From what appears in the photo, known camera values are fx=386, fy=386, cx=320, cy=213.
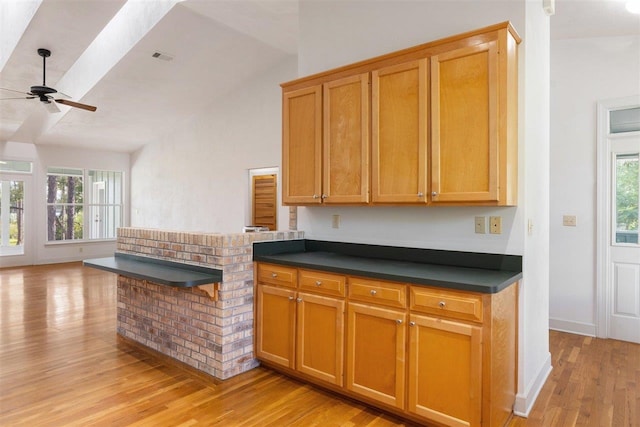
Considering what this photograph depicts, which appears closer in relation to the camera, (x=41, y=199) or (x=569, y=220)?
(x=569, y=220)

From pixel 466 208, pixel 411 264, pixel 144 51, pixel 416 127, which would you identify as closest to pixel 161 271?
pixel 411 264

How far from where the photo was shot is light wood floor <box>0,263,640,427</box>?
7.69 feet

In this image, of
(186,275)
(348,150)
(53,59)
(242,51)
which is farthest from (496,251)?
(53,59)

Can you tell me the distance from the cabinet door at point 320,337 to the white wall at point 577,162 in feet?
9.12

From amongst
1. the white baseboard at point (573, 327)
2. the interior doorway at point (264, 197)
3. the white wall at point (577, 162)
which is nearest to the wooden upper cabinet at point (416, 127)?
the white wall at point (577, 162)

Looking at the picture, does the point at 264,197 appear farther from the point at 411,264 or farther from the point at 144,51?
the point at 411,264

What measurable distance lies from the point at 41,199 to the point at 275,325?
8.39 m

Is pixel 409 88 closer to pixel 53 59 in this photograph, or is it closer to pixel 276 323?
pixel 276 323

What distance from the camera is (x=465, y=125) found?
2285 mm

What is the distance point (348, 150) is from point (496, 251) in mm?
1220

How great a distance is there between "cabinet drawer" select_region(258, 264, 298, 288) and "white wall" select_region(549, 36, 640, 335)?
2.91 meters

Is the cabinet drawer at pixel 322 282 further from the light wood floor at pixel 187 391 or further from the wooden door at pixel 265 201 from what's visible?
the wooden door at pixel 265 201

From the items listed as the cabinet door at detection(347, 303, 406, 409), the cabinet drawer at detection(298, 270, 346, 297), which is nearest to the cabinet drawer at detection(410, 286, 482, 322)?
the cabinet door at detection(347, 303, 406, 409)

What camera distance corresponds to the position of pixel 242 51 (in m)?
5.89
